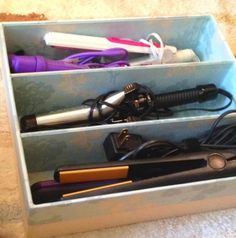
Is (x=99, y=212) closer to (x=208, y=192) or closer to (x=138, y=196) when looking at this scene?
(x=138, y=196)

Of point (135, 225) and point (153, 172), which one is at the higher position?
point (153, 172)

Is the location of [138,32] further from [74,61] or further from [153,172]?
[153,172]

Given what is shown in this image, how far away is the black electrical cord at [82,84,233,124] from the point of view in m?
0.91

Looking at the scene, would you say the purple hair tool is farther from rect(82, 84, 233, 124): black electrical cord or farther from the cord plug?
the cord plug

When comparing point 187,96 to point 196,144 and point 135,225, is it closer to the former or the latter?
point 196,144

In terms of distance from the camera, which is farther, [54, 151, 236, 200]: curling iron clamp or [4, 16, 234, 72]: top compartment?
[4, 16, 234, 72]: top compartment

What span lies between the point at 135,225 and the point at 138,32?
0.41 m

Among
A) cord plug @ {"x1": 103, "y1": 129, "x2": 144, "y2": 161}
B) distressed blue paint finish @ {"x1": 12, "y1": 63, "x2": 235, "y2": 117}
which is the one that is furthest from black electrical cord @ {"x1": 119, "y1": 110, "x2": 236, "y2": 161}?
distressed blue paint finish @ {"x1": 12, "y1": 63, "x2": 235, "y2": 117}

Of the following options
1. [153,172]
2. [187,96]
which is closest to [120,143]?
[153,172]

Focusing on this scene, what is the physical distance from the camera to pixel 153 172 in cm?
83

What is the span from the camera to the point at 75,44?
3.16 feet

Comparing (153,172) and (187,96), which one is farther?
(187,96)

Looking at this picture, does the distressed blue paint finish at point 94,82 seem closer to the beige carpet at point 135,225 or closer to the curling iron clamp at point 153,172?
the beige carpet at point 135,225

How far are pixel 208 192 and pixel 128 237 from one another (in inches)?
6.6
